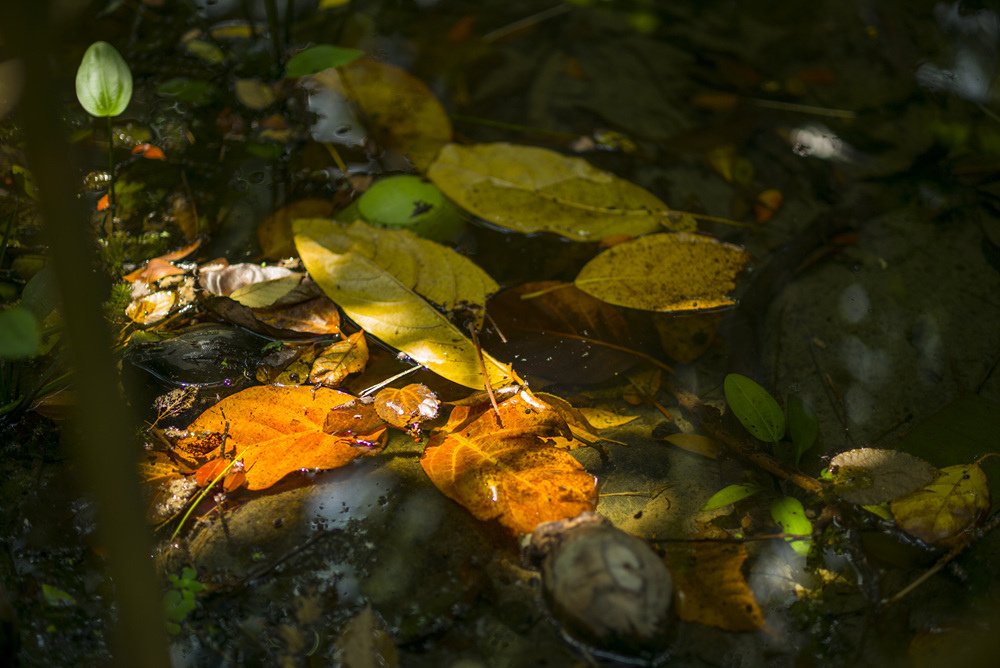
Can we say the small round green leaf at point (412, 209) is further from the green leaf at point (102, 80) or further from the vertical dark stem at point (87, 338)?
the vertical dark stem at point (87, 338)

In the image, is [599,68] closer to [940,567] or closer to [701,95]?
[701,95]

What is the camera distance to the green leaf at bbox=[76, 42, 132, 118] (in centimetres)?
191

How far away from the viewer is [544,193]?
2.23m

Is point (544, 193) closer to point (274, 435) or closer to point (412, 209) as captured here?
point (412, 209)

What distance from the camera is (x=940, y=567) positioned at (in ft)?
4.94

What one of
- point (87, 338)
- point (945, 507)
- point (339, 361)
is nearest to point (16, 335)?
point (87, 338)

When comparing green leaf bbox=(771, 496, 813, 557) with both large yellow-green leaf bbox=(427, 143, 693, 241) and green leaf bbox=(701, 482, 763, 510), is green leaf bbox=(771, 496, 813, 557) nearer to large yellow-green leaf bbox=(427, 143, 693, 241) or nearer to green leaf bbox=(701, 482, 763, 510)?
green leaf bbox=(701, 482, 763, 510)

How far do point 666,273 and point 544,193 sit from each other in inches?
17.7

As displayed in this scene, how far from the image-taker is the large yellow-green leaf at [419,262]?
Result: 195 cm

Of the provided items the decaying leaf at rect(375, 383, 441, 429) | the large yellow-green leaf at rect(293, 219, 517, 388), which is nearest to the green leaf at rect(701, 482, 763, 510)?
the large yellow-green leaf at rect(293, 219, 517, 388)

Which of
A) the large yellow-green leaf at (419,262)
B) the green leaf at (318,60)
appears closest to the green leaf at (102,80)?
the green leaf at (318,60)

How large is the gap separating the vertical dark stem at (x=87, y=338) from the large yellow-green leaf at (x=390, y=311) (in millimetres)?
892

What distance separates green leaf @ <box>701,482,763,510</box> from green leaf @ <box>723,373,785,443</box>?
125 millimetres

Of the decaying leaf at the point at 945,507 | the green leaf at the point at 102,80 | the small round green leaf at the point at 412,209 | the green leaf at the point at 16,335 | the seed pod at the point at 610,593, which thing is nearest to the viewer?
the green leaf at the point at 16,335
